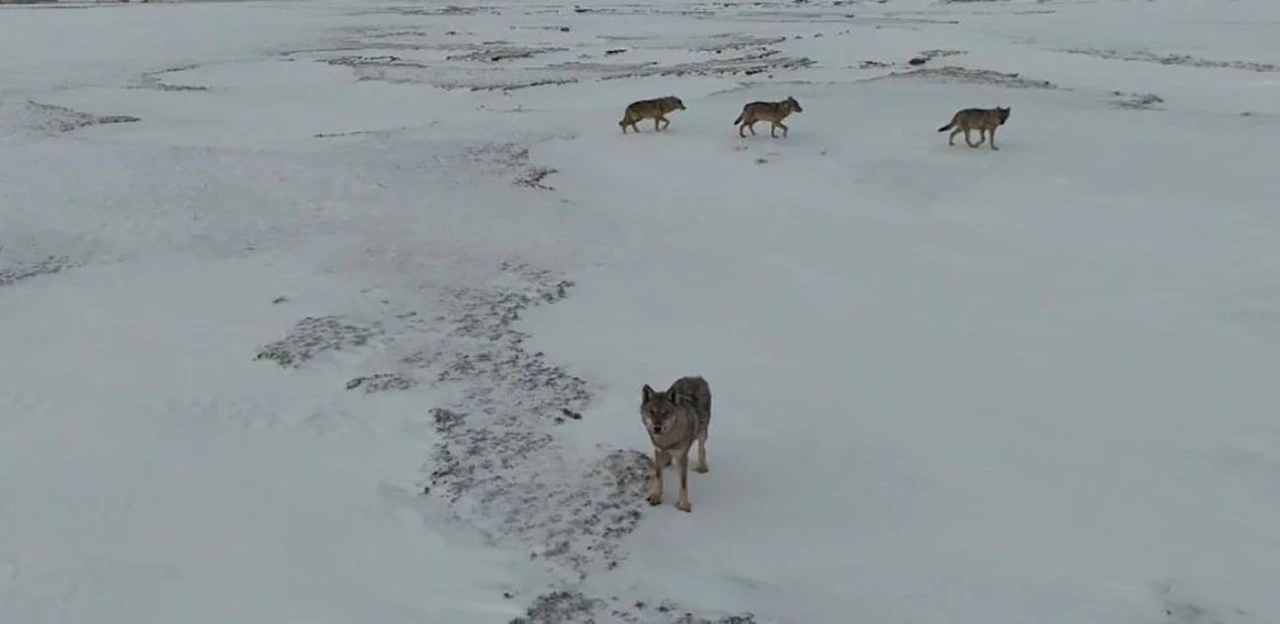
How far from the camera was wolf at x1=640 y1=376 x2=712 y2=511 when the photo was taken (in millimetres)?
6336

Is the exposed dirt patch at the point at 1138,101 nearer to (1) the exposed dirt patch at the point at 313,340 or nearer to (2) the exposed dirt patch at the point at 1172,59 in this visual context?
(2) the exposed dirt patch at the point at 1172,59

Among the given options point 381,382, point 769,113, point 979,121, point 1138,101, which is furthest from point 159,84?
point 1138,101

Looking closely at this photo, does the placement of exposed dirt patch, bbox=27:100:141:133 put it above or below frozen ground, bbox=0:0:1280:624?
above

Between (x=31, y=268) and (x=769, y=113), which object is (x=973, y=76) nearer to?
(x=769, y=113)

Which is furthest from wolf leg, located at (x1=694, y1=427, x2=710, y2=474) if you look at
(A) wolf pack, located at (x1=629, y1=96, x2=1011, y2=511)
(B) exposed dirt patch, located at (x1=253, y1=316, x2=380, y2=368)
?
(B) exposed dirt patch, located at (x1=253, y1=316, x2=380, y2=368)

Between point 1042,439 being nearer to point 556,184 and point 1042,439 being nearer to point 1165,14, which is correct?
point 556,184

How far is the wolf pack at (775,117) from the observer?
1712cm

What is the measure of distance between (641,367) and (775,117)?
35.8 ft

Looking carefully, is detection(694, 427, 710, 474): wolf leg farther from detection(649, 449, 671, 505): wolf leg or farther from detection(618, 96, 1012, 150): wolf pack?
detection(618, 96, 1012, 150): wolf pack

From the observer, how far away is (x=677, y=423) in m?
6.45

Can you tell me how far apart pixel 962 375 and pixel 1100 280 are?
11.8 feet

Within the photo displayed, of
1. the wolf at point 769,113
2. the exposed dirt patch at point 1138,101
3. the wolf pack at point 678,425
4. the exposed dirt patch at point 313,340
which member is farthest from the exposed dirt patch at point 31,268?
the exposed dirt patch at point 1138,101

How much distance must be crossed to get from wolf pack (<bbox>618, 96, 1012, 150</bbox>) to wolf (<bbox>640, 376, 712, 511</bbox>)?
12.1m

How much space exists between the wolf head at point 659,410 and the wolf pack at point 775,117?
1278cm
